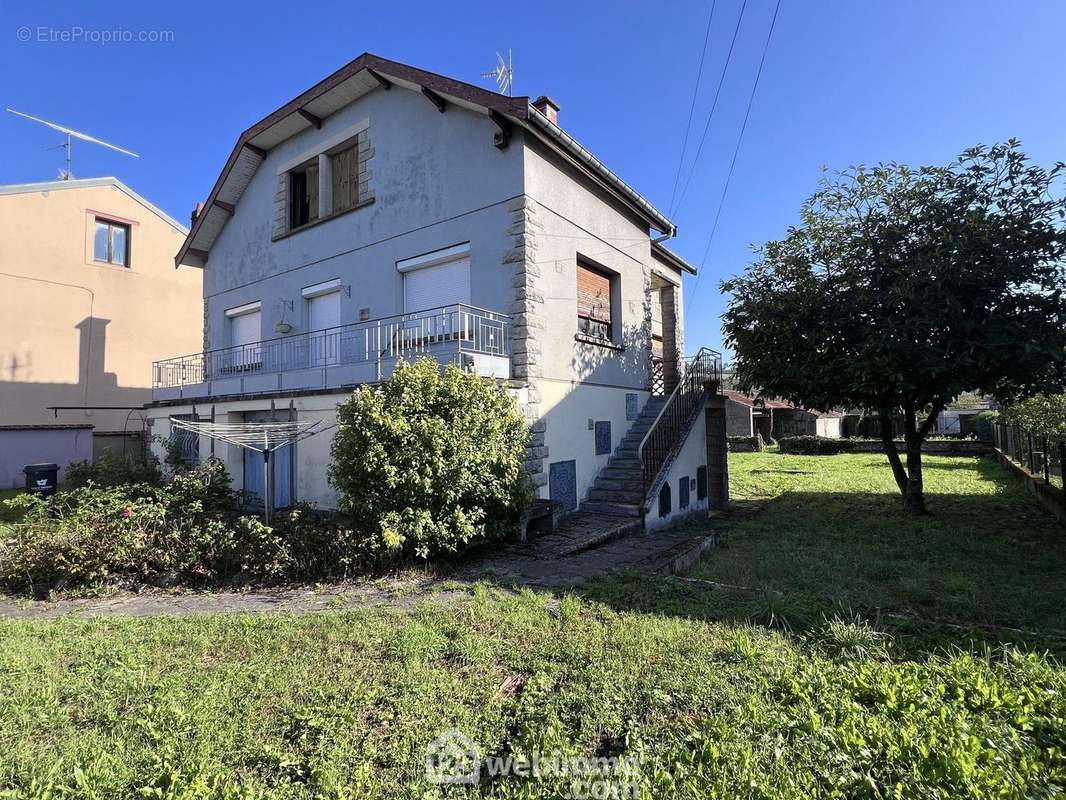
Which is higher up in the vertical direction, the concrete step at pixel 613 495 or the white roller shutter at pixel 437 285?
the white roller shutter at pixel 437 285

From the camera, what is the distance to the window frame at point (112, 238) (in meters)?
16.9

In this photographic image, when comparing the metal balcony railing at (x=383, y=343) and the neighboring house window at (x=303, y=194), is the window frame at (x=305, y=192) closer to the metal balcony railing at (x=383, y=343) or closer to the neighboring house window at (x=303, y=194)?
the neighboring house window at (x=303, y=194)

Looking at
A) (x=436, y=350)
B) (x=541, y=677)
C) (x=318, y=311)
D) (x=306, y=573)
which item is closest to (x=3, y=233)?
(x=318, y=311)

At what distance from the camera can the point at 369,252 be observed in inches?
420

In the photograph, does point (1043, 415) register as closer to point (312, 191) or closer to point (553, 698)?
point (553, 698)

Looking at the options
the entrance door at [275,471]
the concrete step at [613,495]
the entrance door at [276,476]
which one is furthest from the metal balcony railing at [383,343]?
the concrete step at [613,495]

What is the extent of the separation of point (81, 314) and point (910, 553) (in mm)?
22201

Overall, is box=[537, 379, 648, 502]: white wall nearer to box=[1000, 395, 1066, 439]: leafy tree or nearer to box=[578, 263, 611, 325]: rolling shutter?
box=[578, 263, 611, 325]: rolling shutter

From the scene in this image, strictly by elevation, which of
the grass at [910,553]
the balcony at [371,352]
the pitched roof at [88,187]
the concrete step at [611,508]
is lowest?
the grass at [910,553]

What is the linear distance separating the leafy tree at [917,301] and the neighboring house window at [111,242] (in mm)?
19886

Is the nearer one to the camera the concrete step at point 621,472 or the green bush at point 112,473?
the green bush at point 112,473

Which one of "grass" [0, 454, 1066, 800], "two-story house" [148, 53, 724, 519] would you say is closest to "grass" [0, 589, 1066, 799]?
"grass" [0, 454, 1066, 800]

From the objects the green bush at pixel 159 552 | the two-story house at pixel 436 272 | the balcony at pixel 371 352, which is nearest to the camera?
the green bush at pixel 159 552

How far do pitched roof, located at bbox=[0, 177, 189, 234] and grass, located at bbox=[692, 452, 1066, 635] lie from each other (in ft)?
68.2
